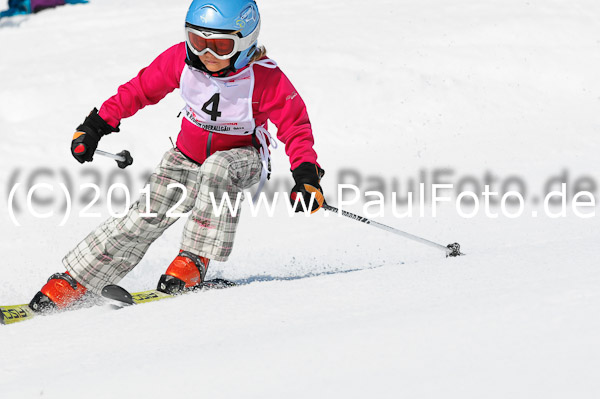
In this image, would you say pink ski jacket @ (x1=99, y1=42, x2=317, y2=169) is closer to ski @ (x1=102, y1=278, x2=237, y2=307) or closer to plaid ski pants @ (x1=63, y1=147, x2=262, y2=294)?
plaid ski pants @ (x1=63, y1=147, x2=262, y2=294)

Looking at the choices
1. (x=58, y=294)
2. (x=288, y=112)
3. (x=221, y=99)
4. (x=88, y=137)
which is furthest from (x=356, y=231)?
(x=58, y=294)

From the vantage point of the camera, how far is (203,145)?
13.2ft

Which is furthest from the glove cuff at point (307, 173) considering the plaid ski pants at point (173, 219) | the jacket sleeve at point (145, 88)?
the jacket sleeve at point (145, 88)

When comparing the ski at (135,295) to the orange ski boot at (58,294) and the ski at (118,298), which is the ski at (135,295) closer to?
the ski at (118,298)

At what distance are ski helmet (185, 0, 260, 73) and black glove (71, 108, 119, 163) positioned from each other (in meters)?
0.68

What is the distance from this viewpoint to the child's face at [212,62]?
3740 millimetres

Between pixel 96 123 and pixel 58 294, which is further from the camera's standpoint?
pixel 96 123

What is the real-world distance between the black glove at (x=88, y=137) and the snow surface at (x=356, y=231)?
3.20ft

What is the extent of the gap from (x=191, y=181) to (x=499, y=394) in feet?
8.52

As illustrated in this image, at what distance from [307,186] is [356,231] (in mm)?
2264

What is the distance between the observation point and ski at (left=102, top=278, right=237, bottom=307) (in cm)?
345

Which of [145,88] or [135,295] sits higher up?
[145,88]

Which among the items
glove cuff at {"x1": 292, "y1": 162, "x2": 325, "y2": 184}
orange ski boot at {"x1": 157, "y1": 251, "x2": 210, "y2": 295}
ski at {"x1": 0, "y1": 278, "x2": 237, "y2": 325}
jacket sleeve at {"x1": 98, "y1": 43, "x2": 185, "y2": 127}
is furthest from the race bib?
ski at {"x1": 0, "y1": 278, "x2": 237, "y2": 325}

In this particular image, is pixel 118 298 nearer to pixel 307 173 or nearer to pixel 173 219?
pixel 173 219
